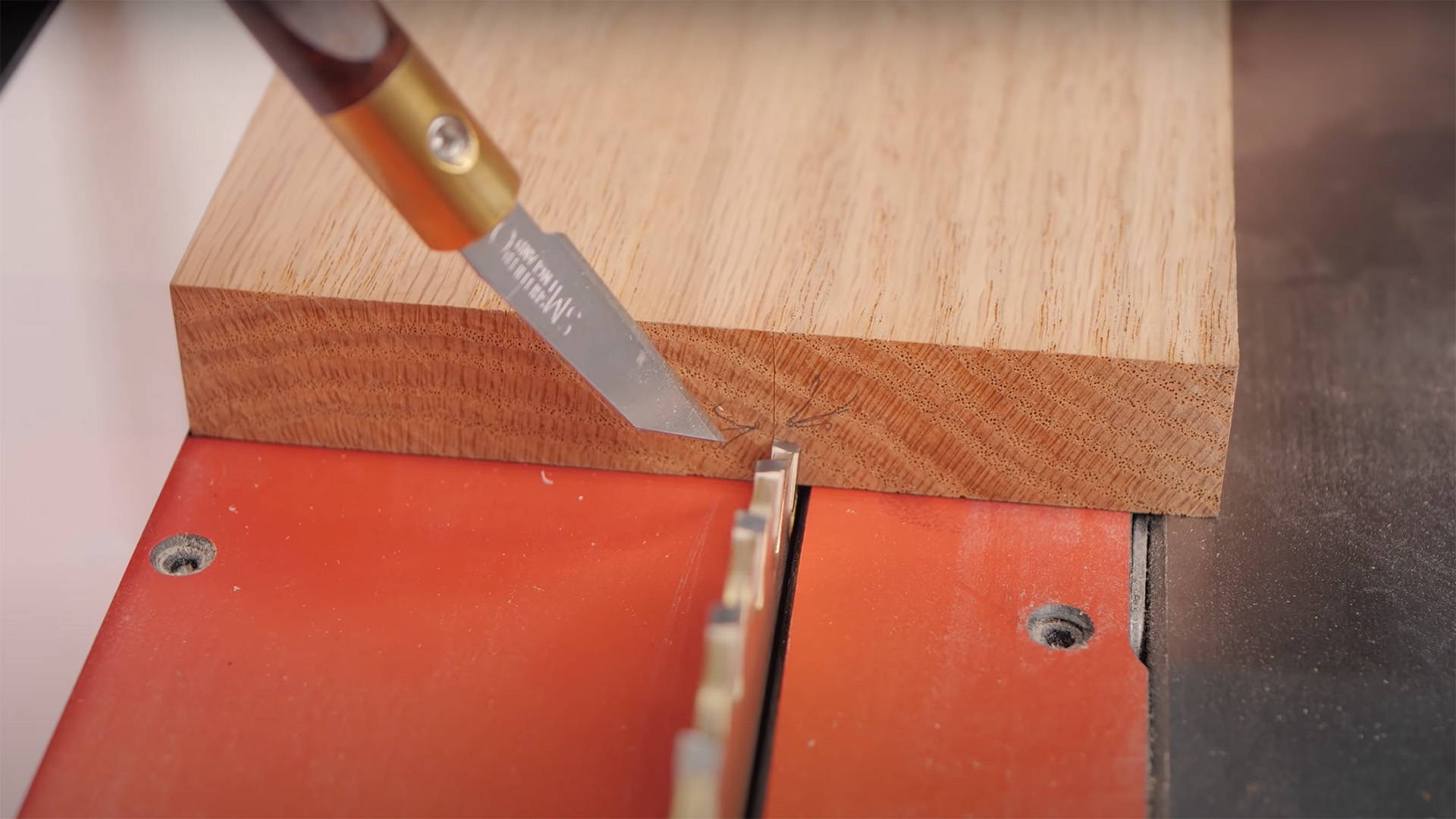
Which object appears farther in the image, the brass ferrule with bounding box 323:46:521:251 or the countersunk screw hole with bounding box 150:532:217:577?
the countersunk screw hole with bounding box 150:532:217:577

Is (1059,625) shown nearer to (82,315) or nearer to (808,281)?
(808,281)

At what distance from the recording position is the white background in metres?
0.70

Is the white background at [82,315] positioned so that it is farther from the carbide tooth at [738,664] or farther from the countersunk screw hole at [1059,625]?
the countersunk screw hole at [1059,625]

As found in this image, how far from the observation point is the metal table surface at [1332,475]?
68 cm

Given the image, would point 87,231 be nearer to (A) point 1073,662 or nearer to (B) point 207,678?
(B) point 207,678

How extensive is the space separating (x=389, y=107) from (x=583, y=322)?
17cm

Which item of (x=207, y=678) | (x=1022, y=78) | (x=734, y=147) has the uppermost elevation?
(x=1022, y=78)

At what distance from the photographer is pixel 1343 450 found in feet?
2.77

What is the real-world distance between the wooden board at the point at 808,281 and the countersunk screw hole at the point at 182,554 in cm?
8

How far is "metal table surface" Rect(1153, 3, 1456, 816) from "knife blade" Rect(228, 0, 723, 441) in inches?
14.2

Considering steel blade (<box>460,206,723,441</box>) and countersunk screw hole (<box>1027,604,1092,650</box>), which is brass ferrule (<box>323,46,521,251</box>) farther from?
countersunk screw hole (<box>1027,604,1092,650</box>)

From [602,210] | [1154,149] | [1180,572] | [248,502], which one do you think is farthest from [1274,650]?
[248,502]

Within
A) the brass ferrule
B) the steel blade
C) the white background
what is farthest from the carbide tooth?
the white background

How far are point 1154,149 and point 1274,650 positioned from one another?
35cm
